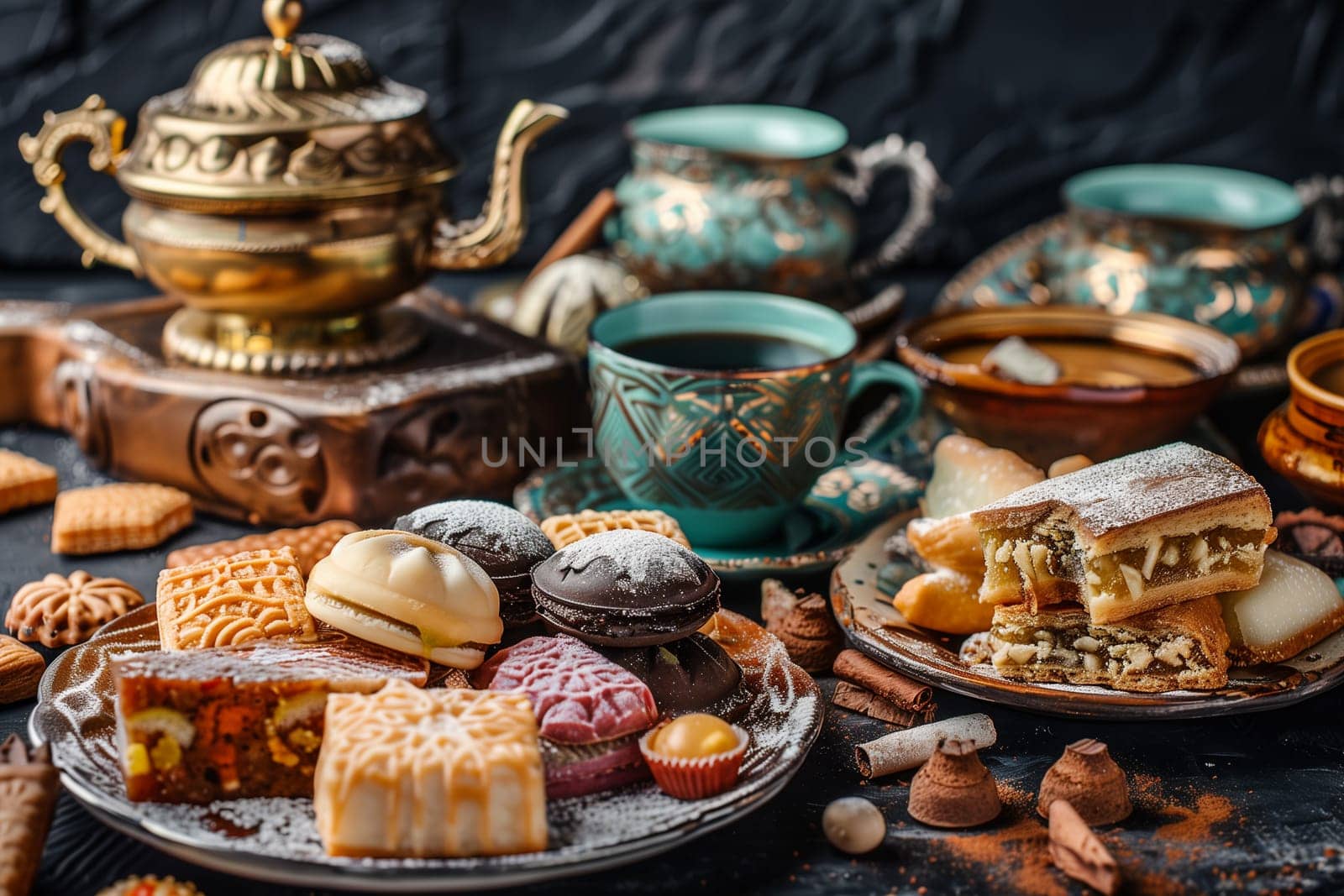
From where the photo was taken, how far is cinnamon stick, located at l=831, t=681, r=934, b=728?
1.06 m

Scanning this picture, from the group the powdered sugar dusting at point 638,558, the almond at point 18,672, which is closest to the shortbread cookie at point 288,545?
the almond at point 18,672

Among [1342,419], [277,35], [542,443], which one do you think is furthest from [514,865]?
[277,35]

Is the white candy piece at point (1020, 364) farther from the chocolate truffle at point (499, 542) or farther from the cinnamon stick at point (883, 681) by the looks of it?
the chocolate truffle at point (499, 542)

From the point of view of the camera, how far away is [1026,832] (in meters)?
0.94

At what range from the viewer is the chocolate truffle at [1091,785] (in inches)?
36.6

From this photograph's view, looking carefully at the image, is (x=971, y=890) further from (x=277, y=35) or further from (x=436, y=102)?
(x=436, y=102)

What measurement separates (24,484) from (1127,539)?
1051 mm

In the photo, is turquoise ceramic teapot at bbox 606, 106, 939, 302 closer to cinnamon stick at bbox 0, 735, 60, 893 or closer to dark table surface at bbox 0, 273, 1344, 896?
dark table surface at bbox 0, 273, 1344, 896

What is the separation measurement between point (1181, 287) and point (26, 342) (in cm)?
130

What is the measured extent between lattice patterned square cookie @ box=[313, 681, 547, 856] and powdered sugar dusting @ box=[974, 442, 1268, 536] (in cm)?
42

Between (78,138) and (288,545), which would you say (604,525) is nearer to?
(288,545)

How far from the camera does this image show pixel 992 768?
1.02 meters

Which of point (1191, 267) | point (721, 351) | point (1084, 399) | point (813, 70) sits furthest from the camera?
point (813, 70)

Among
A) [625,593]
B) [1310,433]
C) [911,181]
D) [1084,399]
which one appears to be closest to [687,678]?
[625,593]
